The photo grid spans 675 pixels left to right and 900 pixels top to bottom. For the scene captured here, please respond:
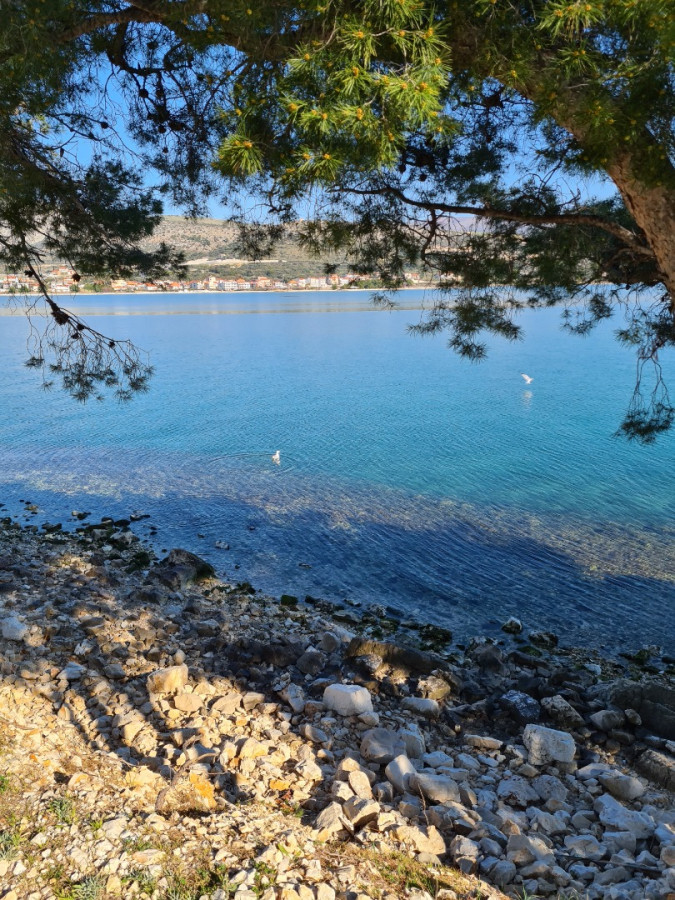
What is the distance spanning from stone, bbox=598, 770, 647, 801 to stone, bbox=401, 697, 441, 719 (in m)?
1.16

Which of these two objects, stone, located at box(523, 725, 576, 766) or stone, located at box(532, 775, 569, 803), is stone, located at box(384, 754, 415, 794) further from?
stone, located at box(523, 725, 576, 766)

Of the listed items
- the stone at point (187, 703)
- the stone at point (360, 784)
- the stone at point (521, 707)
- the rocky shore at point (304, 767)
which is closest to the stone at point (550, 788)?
the rocky shore at point (304, 767)

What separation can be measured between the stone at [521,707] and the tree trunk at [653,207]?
2972mm

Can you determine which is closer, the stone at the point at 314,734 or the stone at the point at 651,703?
the stone at the point at 314,734

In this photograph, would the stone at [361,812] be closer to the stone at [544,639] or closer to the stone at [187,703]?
the stone at [187,703]

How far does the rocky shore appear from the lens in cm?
263

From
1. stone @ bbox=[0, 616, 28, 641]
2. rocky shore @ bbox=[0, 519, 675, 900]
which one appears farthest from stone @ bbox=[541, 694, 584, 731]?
stone @ bbox=[0, 616, 28, 641]

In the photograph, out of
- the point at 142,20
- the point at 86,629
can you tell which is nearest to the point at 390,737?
the point at 86,629

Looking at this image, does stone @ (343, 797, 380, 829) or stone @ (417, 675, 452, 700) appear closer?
stone @ (343, 797, 380, 829)

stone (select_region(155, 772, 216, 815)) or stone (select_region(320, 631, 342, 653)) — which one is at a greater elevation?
stone (select_region(155, 772, 216, 815))

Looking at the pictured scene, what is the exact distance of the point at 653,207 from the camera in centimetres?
345

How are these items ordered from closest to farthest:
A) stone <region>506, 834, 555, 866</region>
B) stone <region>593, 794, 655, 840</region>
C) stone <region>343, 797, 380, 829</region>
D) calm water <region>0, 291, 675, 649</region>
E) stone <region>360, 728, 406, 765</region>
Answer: stone <region>506, 834, 555, 866</region>, stone <region>343, 797, 380, 829</region>, stone <region>593, 794, 655, 840</region>, stone <region>360, 728, 406, 765</region>, calm water <region>0, 291, 675, 649</region>

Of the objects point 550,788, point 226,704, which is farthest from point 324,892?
point 226,704

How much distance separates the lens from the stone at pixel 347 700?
4180mm
